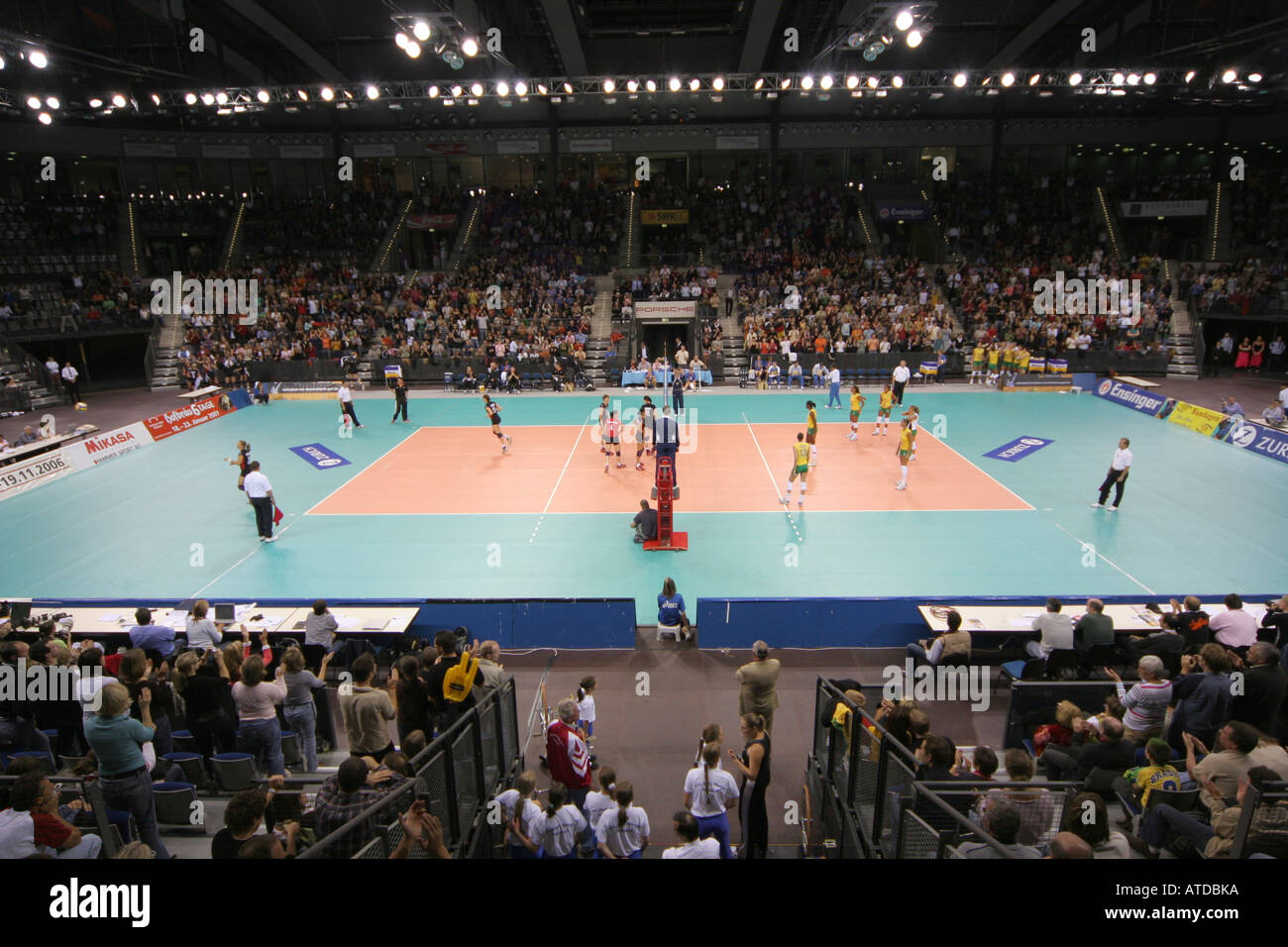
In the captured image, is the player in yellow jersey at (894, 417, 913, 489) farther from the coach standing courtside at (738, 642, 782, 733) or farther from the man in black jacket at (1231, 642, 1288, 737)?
the coach standing courtside at (738, 642, 782, 733)

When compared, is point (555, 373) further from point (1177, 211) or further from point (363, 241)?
point (1177, 211)

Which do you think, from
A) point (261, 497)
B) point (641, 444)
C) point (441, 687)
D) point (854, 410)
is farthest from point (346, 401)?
point (441, 687)

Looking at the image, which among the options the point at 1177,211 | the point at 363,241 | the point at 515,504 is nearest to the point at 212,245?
the point at 363,241

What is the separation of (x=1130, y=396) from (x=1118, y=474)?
44.7 feet

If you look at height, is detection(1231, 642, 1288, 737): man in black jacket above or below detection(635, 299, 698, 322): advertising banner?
below

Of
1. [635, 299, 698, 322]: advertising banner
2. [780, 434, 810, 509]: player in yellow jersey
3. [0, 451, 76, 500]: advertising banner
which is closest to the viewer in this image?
[780, 434, 810, 509]: player in yellow jersey

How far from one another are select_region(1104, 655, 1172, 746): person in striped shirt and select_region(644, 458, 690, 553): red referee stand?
329 inches

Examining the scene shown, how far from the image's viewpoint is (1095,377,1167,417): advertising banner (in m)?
24.9

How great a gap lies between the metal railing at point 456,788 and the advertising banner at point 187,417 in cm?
2279

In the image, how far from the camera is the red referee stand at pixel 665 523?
14.3 metres

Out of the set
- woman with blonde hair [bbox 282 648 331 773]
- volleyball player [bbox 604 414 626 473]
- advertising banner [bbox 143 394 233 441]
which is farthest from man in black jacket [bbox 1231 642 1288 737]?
advertising banner [bbox 143 394 233 441]

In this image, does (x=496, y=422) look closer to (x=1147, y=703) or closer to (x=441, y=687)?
(x=441, y=687)

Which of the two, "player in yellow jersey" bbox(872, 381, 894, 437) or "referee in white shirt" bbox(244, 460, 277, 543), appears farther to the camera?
"player in yellow jersey" bbox(872, 381, 894, 437)

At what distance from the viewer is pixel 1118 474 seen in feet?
50.7
